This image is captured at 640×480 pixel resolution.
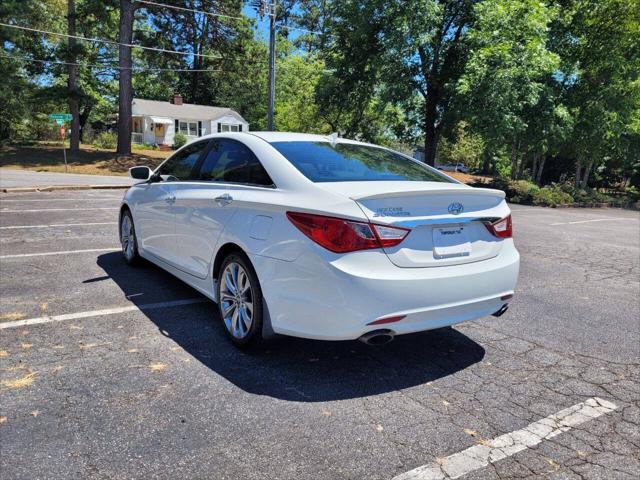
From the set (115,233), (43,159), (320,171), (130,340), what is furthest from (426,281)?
(43,159)

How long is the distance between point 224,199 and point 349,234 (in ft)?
4.48

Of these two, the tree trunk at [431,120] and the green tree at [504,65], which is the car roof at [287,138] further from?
the tree trunk at [431,120]

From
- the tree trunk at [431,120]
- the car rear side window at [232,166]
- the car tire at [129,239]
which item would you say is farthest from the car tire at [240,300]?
the tree trunk at [431,120]

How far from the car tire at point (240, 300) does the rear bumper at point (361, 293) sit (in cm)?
16

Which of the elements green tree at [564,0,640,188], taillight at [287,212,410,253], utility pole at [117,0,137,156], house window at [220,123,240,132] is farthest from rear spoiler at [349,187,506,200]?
house window at [220,123,240,132]

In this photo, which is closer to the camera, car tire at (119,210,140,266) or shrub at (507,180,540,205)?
car tire at (119,210,140,266)

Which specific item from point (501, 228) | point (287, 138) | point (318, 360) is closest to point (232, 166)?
point (287, 138)

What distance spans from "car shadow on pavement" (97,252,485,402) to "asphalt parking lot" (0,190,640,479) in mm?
15

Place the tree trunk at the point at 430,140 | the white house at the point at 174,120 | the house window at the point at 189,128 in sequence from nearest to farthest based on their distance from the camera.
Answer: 1. the tree trunk at the point at 430,140
2. the white house at the point at 174,120
3. the house window at the point at 189,128

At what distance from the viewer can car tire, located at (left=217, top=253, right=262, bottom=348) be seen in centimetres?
354

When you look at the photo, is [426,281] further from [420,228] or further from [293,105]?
[293,105]

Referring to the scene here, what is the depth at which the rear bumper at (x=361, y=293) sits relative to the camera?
9.85ft

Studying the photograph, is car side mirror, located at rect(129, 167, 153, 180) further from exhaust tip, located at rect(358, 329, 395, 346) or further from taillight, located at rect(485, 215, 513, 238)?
taillight, located at rect(485, 215, 513, 238)

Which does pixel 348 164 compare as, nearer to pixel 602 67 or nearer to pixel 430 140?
pixel 430 140
